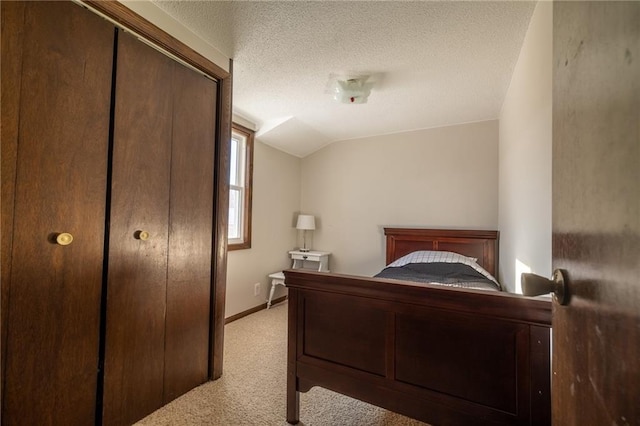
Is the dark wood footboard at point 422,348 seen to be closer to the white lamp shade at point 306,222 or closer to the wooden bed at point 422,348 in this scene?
the wooden bed at point 422,348

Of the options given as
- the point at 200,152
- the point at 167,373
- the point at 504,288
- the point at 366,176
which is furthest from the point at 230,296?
the point at 504,288

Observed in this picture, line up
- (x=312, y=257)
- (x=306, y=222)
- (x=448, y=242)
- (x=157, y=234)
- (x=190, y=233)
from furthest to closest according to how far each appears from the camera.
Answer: (x=306, y=222)
(x=312, y=257)
(x=448, y=242)
(x=190, y=233)
(x=157, y=234)

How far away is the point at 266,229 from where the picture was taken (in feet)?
11.7

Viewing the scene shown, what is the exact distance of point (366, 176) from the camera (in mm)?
3820

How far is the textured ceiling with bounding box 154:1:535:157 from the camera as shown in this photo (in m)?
1.54

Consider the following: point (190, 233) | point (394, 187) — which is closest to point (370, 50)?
point (190, 233)

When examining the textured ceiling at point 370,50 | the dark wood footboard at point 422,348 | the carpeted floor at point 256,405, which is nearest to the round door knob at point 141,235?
the dark wood footboard at point 422,348

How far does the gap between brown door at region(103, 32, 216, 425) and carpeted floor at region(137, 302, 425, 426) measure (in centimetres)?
11

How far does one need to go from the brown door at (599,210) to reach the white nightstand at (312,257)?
10.5 ft

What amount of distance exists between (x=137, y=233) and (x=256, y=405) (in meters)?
1.18

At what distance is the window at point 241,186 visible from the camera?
320cm

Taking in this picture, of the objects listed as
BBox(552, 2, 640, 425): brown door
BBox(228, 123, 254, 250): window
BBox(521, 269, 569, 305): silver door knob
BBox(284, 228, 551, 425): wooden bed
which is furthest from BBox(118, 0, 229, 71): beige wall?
BBox(521, 269, 569, 305): silver door knob

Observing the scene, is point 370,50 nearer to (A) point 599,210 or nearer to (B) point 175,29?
(B) point 175,29

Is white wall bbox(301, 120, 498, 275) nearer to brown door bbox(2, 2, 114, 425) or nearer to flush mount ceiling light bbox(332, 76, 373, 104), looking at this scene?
flush mount ceiling light bbox(332, 76, 373, 104)
